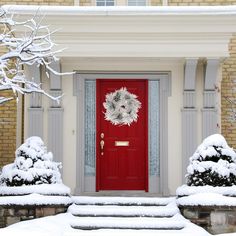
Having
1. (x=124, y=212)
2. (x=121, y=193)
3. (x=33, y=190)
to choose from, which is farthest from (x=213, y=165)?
(x=33, y=190)

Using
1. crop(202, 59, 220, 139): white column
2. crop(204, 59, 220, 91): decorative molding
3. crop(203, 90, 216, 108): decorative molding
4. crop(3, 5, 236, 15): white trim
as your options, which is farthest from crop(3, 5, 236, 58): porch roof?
crop(203, 90, 216, 108): decorative molding

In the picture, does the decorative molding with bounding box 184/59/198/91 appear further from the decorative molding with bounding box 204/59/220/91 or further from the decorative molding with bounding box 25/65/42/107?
the decorative molding with bounding box 25/65/42/107

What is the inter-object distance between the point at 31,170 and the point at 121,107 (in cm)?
280

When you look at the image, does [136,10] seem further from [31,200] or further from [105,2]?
[31,200]

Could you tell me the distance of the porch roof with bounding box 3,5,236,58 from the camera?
985 cm

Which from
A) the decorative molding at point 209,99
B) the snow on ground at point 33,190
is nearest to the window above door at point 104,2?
the decorative molding at point 209,99

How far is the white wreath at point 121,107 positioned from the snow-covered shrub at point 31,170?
2.19m

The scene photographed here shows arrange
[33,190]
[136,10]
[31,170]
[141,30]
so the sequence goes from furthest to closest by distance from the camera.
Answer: [141,30], [136,10], [31,170], [33,190]

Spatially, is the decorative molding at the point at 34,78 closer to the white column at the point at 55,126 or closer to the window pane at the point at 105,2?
the white column at the point at 55,126

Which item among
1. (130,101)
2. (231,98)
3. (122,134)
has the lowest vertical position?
(122,134)

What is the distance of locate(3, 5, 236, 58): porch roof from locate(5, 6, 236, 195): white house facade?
19mm

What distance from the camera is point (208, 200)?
8.36 m

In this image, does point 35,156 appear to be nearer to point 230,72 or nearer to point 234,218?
point 234,218

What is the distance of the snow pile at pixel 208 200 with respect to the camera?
8.34 meters
